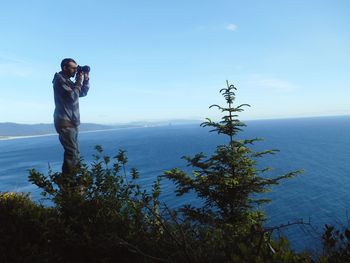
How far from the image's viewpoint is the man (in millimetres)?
6508

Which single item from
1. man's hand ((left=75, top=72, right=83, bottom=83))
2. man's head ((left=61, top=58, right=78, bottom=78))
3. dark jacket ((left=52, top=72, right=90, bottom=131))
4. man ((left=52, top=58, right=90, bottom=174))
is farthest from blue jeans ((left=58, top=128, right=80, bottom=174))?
man's head ((left=61, top=58, right=78, bottom=78))

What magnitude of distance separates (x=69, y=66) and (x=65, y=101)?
763 millimetres

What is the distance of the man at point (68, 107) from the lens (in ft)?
21.4

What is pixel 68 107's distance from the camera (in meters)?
6.64

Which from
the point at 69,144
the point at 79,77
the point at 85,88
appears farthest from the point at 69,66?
the point at 69,144

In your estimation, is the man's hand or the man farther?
the man's hand

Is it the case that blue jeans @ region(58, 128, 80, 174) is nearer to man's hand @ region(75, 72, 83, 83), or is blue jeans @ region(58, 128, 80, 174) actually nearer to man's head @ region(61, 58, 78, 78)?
man's hand @ region(75, 72, 83, 83)

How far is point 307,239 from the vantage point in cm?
3706

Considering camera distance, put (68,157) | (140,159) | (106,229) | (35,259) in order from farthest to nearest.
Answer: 1. (140,159)
2. (68,157)
3. (106,229)
4. (35,259)

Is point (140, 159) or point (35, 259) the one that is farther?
point (140, 159)

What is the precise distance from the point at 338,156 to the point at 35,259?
319 feet

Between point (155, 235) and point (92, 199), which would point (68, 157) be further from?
point (155, 235)

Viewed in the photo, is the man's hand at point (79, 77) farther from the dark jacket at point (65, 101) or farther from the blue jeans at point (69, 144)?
the blue jeans at point (69, 144)

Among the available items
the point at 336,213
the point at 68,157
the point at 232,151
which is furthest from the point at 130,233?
the point at 336,213
